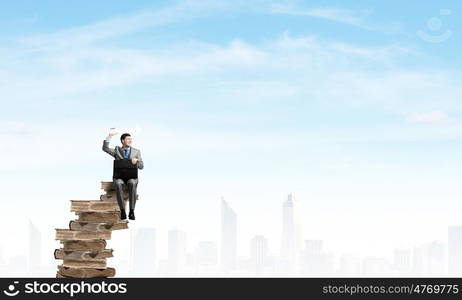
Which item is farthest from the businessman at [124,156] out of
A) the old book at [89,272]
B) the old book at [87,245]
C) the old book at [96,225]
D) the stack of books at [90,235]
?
the old book at [89,272]

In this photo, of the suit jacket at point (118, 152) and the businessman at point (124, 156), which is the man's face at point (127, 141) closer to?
the businessman at point (124, 156)

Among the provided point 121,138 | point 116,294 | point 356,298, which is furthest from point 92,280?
point 356,298

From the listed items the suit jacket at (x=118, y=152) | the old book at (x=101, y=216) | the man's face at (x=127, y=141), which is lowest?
the old book at (x=101, y=216)

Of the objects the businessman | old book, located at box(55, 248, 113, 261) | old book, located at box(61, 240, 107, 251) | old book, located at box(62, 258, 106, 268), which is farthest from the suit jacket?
old book, located at box(62, 258, 106, 268)

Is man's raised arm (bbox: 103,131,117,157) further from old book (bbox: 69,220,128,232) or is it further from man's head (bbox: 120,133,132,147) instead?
old book (bbox: 69,220,128,232)

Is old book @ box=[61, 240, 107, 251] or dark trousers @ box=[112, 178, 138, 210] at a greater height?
dark trousers @ box=[112, 178, 138, 210]

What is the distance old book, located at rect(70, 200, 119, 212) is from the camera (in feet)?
68.4

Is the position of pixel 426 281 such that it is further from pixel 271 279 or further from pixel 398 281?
pixel 271 279

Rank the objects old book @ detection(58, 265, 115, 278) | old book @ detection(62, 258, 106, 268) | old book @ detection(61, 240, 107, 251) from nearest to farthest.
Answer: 1. old book @ detection(58, 265, 115, 278)
2. old book @ detection(62, 258, 106, 268)
3. old book @ detection(61, 240, 107, 251)

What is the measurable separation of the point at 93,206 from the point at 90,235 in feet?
2.68

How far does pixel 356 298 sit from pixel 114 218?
7115mm

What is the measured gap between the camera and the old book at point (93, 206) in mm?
20859

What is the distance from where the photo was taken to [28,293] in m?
18.0

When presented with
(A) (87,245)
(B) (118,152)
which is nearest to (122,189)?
(B) (118,152)
